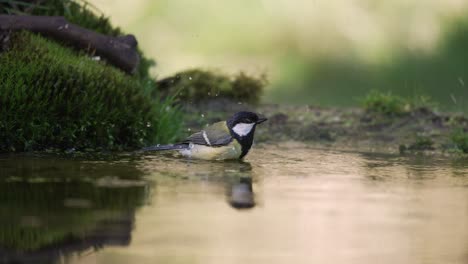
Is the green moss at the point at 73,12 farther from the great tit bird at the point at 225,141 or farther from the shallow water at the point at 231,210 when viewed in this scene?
the shallow water at the point at 231,210

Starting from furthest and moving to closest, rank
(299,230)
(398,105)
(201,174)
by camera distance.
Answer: (398,105) → (201,174) → (299,230)

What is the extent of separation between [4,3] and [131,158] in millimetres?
3237

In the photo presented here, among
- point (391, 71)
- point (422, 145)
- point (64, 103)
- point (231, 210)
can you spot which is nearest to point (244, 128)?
point (64, 103)

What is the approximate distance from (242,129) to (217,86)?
4.45 meters

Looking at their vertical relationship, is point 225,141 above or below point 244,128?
below

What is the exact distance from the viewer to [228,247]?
5602mm

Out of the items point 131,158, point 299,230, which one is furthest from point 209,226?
point 131,158

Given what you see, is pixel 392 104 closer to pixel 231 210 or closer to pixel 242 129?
pixel 242 129

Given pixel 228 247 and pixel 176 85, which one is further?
pixel 176 85

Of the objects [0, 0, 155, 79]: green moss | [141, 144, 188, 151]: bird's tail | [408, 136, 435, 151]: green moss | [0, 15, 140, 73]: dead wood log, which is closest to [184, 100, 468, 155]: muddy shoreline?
[408, 136, 435, 151]: green moss

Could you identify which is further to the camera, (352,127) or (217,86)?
(217,86)

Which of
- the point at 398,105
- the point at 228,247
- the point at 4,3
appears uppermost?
the point at 4,3

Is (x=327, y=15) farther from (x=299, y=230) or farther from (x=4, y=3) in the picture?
(x=299, y=230)

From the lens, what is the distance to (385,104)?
12648 mm
